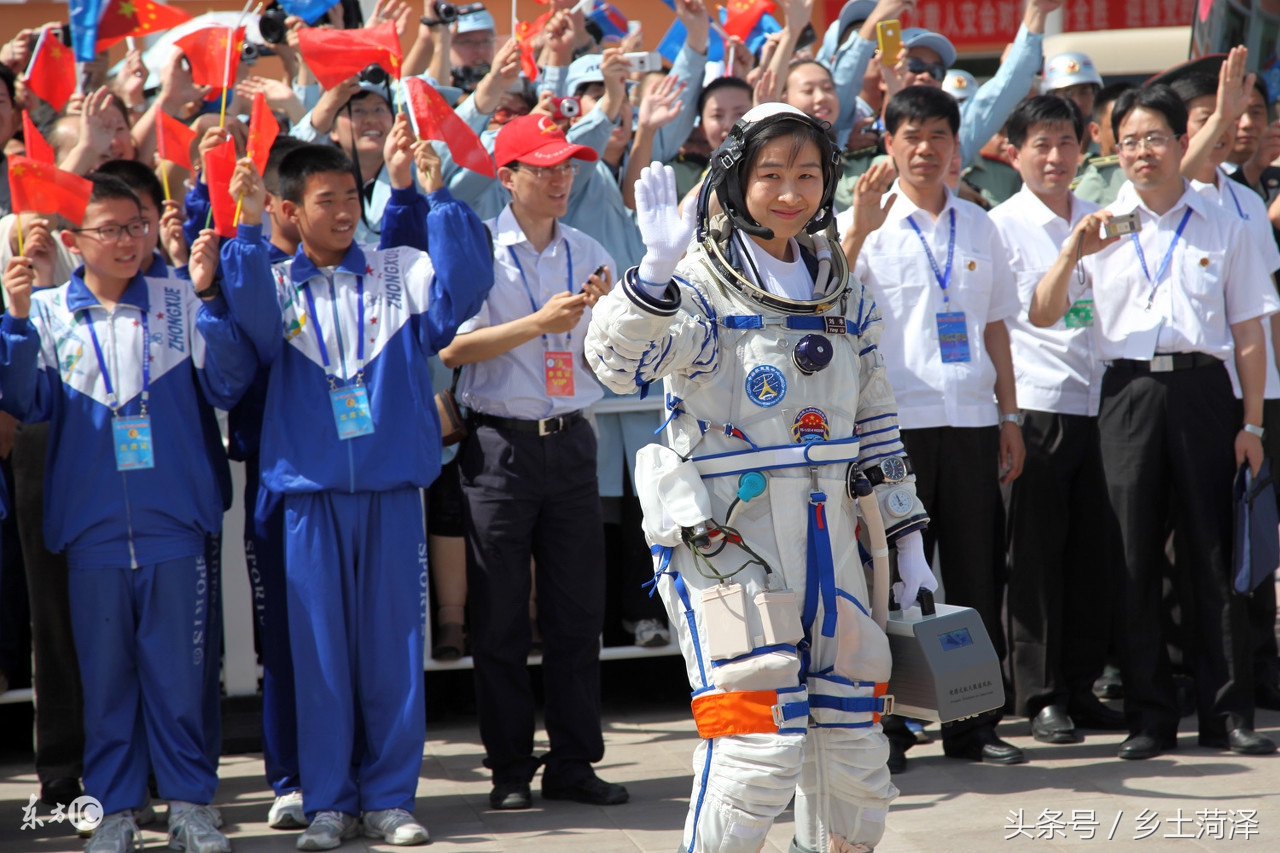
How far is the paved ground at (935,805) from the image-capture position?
15.7 ft

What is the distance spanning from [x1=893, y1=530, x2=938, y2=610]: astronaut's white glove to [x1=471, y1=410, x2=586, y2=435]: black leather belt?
1.76 meters

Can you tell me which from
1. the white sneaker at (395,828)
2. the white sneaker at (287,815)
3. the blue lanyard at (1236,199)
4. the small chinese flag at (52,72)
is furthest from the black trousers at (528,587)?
the blue lanyard at (1236,199)

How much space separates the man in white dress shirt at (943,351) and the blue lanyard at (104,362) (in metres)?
2.70

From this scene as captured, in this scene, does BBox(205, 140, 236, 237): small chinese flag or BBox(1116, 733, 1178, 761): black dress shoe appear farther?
BBox(1116, 733, 1178, 761): black dress shoe

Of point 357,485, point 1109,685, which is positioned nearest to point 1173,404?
point 1109,685

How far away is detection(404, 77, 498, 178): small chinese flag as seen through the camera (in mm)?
5230

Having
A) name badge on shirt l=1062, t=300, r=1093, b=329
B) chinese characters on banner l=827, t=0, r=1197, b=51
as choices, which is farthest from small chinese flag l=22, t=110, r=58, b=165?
chinese characters on banner l=827, t=0, r=1197, b=51

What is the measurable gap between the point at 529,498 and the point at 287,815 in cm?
142

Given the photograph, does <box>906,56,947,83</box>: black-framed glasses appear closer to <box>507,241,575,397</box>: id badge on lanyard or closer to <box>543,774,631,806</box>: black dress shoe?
<box>507,241,575,397</box>: id badge on lanyard

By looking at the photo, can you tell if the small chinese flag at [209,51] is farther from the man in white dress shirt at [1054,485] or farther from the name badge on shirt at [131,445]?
the man in white dress shirt at [1054,485]

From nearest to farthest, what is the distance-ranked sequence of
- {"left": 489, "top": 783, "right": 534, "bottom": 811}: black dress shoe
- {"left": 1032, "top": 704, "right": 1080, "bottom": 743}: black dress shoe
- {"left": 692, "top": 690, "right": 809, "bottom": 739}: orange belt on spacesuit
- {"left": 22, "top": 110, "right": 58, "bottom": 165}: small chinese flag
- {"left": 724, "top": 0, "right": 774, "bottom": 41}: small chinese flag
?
{"left": 692, "top": 690, "right": 809, "bottom": 739}: orange belt on spacesuit < {"left": 22, "top": 110, "right": 58, "bottom": 165}: small chinese flag < {"left": 489, "top": 783, "right": 534, "bottom": 811}: black dress shoe < {"left": 1032, "top": 704, "right": 1080, "bottom": 743}: black dress shoe < {"left": 724, "top": 0, "right": 774, "bottom": 41}: small chinese flag

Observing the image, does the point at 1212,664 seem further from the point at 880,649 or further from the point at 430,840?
the point at 430,840

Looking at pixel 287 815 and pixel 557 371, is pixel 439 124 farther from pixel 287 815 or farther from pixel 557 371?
pixel 287 815

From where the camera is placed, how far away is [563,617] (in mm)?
5438
